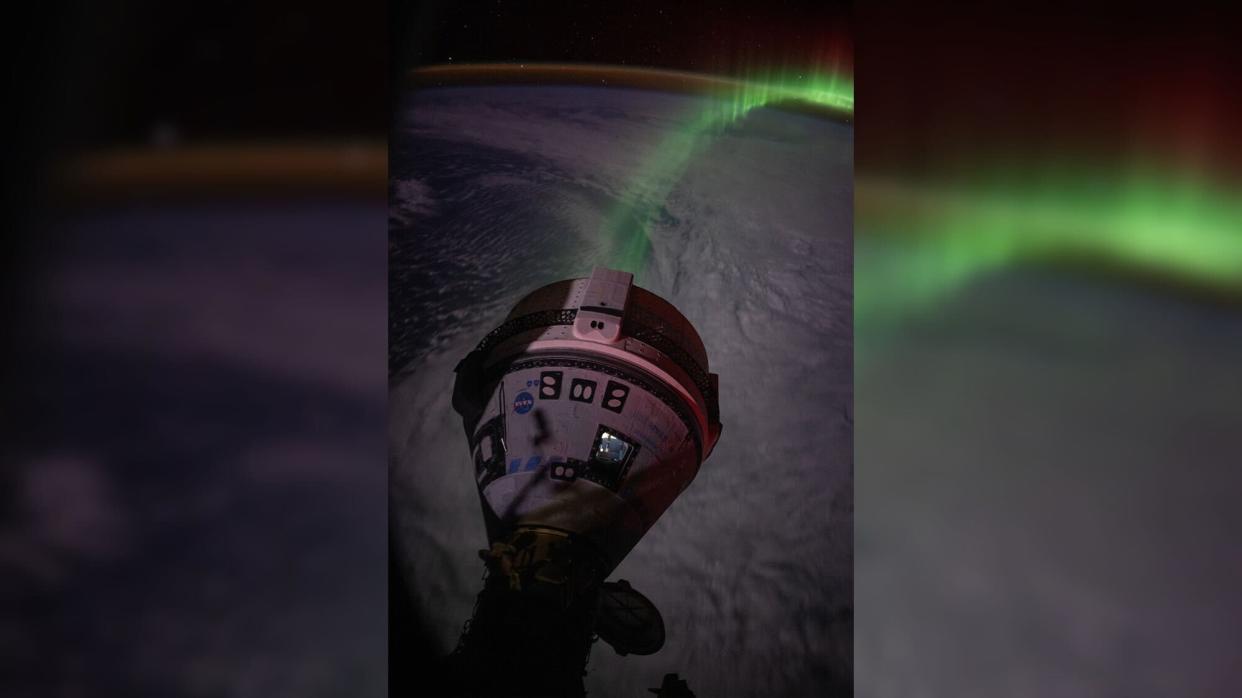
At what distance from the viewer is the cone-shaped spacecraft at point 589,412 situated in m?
2.71

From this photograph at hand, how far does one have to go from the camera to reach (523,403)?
275 cm

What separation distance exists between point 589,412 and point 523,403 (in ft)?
0.64

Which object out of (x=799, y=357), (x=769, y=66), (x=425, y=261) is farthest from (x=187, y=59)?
(x=799, y=357)

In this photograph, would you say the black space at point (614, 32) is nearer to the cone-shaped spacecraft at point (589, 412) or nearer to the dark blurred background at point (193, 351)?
the dark blurred background at point (193, 351)

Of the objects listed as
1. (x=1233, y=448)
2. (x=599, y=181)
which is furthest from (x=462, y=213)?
(x=1233, y=448)

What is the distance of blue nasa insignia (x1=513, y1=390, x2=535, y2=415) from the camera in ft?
9.02

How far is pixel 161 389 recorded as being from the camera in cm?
276

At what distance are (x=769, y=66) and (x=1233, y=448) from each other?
1770 millimetres

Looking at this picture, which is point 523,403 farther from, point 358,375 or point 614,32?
point 614,32

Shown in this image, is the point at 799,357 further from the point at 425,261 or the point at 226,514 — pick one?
the point at 226,514

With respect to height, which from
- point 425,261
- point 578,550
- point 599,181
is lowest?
point 578,550

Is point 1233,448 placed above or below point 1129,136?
below

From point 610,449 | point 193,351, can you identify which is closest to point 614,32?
point 610,449

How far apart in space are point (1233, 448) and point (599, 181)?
2.02 m
